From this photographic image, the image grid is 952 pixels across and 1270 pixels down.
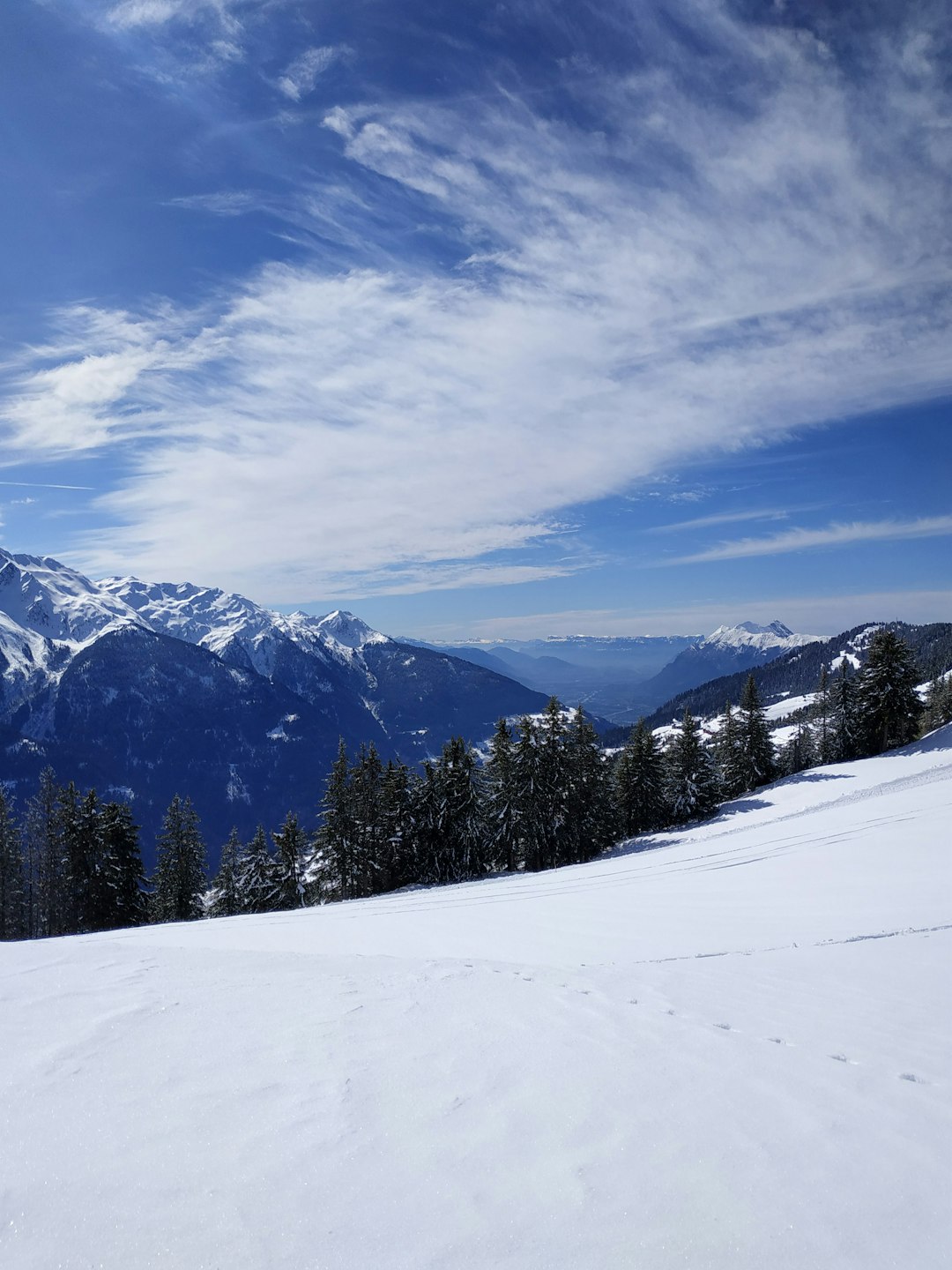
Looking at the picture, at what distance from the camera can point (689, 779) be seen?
141 ft

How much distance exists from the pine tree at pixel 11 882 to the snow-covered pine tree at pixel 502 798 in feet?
104

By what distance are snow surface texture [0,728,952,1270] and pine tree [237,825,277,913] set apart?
35903 mm

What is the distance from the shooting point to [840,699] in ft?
175

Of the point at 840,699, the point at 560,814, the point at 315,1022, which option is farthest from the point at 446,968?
the point at 840,699

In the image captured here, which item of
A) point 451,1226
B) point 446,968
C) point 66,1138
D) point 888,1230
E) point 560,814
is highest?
point 66,1138

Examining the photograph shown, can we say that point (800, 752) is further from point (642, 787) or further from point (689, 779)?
point (642, 787)

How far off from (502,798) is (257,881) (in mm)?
18311

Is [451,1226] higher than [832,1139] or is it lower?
higher

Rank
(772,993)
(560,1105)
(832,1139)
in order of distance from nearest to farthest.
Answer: (832,1139)
(560,1105)
(772,993)

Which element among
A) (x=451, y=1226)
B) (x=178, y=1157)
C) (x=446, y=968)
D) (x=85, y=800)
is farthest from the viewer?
(x=85, y=800)

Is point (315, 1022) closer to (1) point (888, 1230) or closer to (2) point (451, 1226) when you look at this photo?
(2) point (451, 1226)

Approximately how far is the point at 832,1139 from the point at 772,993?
3535 mm

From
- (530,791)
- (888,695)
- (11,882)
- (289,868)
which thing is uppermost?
(888,695)

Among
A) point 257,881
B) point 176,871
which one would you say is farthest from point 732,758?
point 176,871
